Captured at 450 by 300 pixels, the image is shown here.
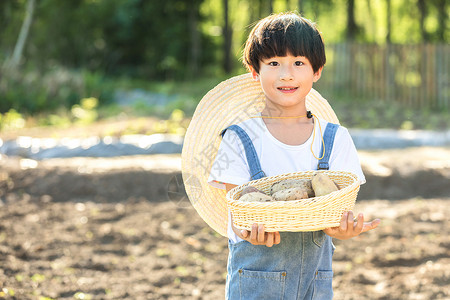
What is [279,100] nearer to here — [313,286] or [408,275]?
[313,286]

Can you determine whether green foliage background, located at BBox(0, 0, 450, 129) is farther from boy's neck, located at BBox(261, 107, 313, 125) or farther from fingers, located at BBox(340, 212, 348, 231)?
fingers, located at BBox(340, 212, 348, 231)

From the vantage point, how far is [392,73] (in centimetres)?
1248

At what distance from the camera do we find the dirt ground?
370cm

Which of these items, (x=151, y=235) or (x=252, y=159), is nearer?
(x=252, y=159)

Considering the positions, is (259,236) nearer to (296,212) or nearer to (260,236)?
(260,236)

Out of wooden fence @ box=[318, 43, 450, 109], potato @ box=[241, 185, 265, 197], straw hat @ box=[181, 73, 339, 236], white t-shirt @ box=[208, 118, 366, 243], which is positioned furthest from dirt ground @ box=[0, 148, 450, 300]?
wooden fence @ box=[318, 43, 450, 109]

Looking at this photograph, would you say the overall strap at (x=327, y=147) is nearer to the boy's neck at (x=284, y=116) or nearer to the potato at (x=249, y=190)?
the boy's neck at (x=284, y=116)

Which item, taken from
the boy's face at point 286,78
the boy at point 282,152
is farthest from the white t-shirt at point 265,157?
the boy's face at point 286,78

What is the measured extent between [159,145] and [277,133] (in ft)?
17.9

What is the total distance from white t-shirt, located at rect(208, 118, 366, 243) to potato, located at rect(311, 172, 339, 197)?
172 millimetres

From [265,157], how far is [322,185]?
0.26 m

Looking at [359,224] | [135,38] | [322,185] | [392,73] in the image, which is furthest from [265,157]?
[135,38]

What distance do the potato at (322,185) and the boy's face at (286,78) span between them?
0.94 feet

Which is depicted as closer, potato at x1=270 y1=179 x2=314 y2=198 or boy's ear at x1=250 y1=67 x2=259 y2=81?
potato at x1=270 y1=179 x2=314 y2=198
